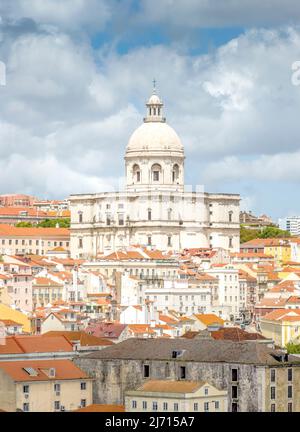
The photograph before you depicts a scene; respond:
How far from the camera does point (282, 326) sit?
258 feet

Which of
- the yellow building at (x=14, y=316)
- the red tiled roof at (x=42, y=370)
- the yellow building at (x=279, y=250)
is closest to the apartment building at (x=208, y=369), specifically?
the red tiled roof at (x=42, y=370)

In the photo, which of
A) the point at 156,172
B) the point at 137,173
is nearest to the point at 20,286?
the point at 156,172

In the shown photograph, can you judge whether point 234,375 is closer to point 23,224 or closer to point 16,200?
point 23,224

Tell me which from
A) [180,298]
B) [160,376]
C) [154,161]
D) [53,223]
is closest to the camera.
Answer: [160,376]

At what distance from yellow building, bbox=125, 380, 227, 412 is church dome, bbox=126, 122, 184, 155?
2840 inches

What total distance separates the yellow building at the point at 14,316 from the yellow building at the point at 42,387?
64.6 feet

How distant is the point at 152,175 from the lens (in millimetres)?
121438

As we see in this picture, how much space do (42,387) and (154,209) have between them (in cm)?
6897

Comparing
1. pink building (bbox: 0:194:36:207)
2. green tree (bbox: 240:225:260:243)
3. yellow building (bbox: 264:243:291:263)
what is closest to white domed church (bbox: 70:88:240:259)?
yellow building (bbox: 264:243:291:263)

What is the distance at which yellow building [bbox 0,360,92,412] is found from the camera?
160ft

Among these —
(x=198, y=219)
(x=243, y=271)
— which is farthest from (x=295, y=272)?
(x=198, y=219)

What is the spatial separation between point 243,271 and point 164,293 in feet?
49.0

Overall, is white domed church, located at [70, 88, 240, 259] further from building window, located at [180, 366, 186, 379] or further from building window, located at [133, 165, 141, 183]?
building window, located at [180, 366, 186, 379]
